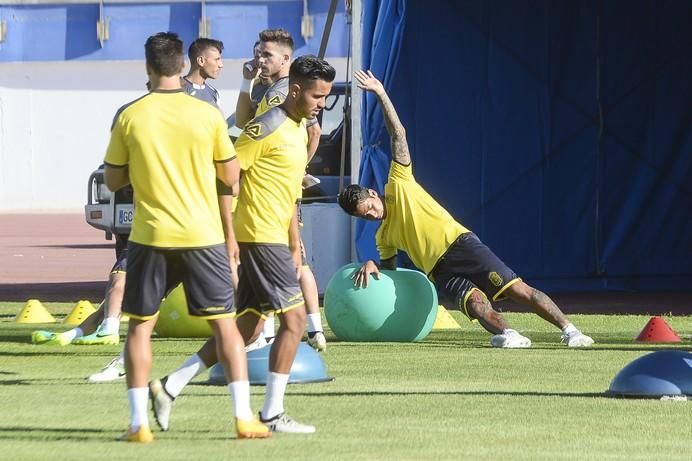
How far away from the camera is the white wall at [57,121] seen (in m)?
47.2

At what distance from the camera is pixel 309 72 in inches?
302

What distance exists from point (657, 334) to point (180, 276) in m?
5.97

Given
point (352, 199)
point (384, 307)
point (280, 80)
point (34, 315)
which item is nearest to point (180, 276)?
point (280, 80)

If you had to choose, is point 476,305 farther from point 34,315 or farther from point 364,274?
point 34,315

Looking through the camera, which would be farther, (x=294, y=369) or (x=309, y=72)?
(x=294, y=369)

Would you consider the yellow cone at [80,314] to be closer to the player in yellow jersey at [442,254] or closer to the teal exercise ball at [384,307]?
the teal exercise ball at [384,307]

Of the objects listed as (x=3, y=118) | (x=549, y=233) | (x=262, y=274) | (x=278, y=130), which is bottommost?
(x=3, y=118)

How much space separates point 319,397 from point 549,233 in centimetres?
993

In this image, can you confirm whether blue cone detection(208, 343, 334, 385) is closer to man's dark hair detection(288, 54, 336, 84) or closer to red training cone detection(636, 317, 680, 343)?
man's dark hair detection(288, 54, 336, 84)

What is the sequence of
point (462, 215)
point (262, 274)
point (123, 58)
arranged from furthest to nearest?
point (123, 58) → point (462, 215) → point (262, 274)

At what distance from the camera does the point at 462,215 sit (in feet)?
58.3

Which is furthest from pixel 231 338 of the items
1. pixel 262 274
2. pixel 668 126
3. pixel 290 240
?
pixel 668 126

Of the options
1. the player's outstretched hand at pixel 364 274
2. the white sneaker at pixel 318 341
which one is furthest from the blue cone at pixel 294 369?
the player's outstretched hand at pixel 364 274

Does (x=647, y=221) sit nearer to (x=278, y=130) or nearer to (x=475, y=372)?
(x=475, y=372)
